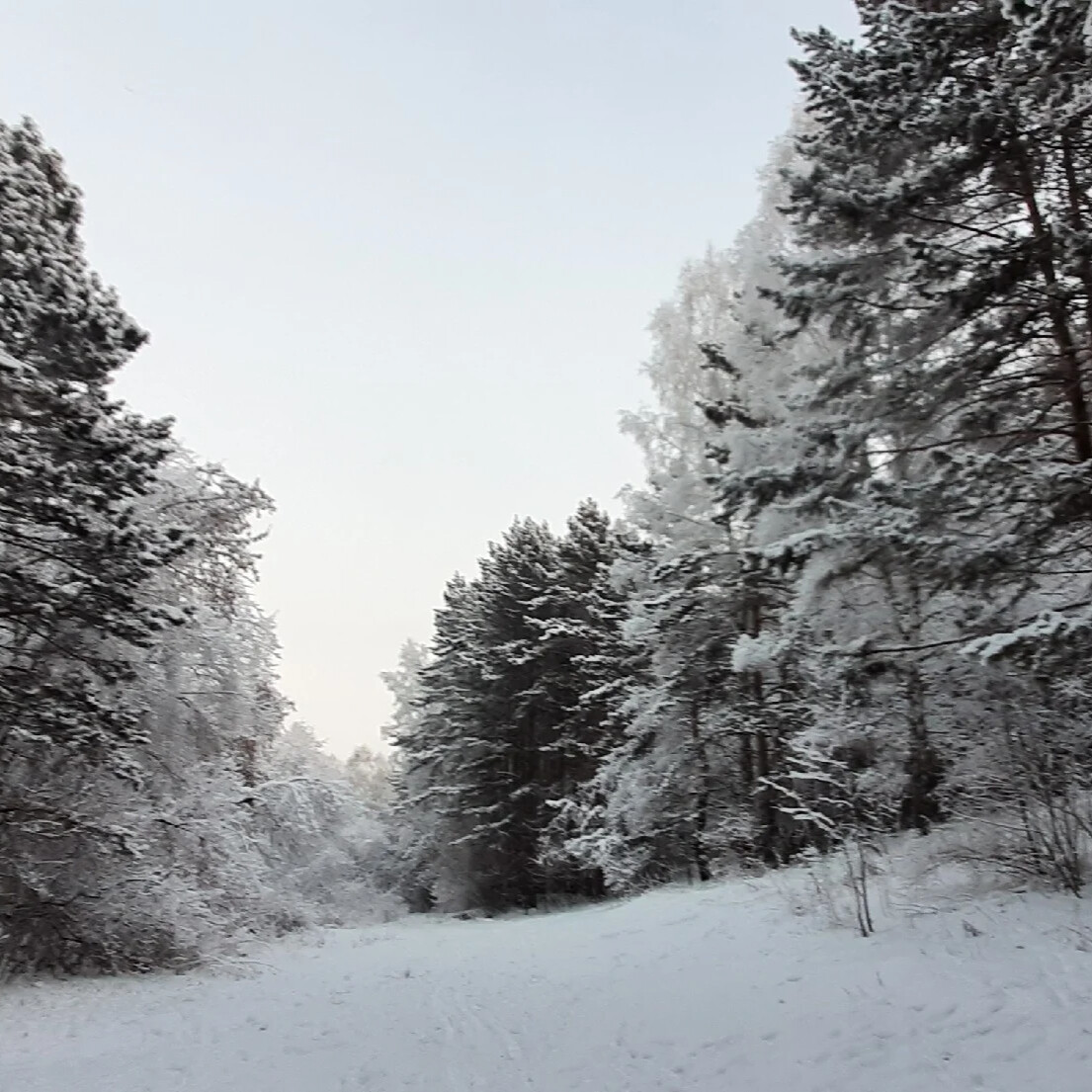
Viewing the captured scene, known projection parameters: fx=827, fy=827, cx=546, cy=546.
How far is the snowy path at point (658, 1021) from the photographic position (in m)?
5.19

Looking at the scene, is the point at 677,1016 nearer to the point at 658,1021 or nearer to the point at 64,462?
the point at 658,1021

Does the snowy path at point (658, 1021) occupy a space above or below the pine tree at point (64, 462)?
below

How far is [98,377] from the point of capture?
9.04 m

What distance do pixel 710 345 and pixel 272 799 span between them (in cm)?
1348

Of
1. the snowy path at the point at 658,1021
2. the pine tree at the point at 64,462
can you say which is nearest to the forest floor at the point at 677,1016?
the snowy path at the point at 658,1021

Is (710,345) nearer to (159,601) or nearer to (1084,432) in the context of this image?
(1084,432)

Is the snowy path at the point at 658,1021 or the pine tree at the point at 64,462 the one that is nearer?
the snowy path at the point at 658,1021

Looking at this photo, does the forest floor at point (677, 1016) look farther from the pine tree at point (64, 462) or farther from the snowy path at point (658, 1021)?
the pine tree at point (64, 462)

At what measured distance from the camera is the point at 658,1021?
714cm

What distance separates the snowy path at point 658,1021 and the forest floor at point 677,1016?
24mm

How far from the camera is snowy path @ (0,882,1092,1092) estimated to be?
5188 millimetres

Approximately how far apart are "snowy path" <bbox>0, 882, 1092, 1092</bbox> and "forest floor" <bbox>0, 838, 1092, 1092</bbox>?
2 cm

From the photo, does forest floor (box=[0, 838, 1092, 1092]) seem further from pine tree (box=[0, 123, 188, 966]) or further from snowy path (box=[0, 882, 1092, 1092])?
pine tree (box=[0, 123, 188, 966])

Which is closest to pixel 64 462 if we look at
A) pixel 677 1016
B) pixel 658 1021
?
pixel 658 1021
